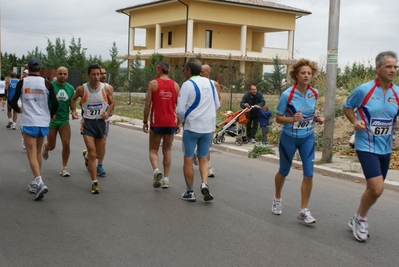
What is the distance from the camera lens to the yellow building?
4634 cm

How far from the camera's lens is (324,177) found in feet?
36.0

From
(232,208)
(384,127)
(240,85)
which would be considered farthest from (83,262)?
(240,85)

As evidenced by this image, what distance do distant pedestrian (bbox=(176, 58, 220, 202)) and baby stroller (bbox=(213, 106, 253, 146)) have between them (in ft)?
25.0

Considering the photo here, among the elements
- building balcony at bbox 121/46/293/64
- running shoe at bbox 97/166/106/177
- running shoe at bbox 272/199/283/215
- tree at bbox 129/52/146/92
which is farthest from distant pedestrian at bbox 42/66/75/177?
building balcony at bbox 121/46/293/64

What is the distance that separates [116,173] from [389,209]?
4.86 meters

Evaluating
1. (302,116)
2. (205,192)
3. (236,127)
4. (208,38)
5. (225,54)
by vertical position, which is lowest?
(205,192)

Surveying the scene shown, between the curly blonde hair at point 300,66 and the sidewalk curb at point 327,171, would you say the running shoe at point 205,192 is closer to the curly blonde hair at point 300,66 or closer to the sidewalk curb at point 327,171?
the curly blonde hair at point 300,66

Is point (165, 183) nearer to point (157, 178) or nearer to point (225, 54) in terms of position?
point (157, 178)

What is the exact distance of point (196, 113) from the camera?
776 cm

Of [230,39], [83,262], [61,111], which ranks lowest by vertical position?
[83,262]

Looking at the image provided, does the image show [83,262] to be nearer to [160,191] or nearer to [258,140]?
[160,191]

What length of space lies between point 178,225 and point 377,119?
8.47 ft

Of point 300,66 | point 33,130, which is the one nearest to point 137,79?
point 33,130

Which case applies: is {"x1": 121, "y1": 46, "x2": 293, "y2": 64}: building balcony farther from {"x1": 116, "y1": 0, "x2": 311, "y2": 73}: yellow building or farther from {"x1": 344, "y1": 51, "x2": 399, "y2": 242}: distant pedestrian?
{"x1": 344, "y1": 51, "x2": 399, "y2": 242}: distant pedestrian
